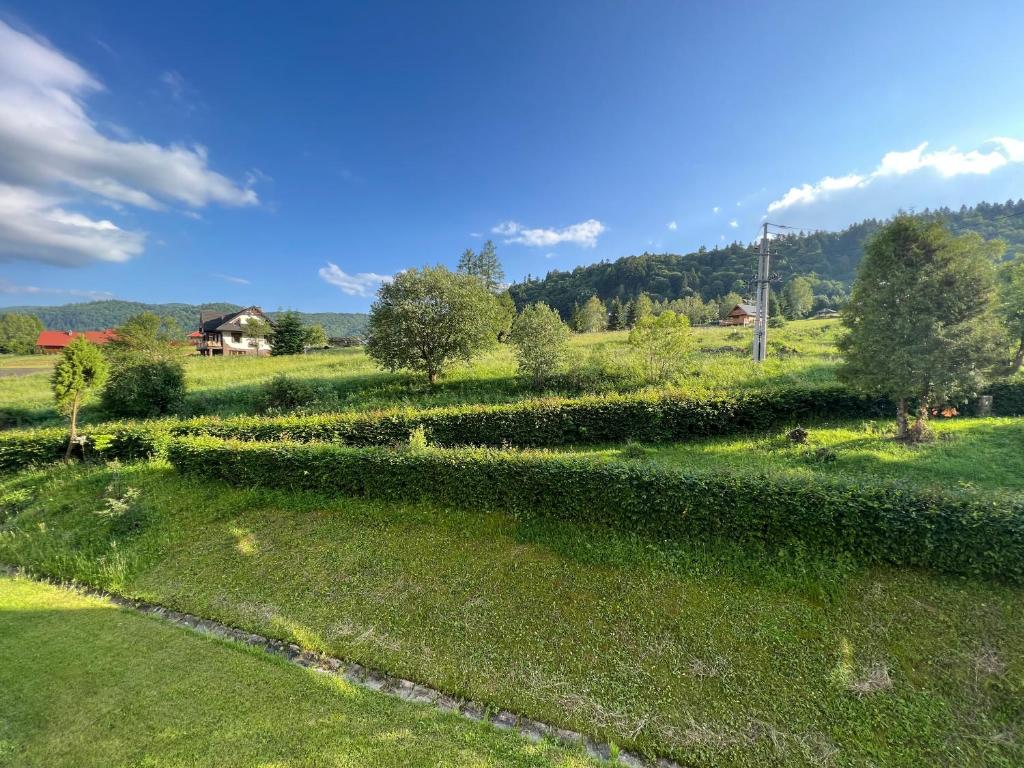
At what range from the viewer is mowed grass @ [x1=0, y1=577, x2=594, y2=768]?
13.1ft

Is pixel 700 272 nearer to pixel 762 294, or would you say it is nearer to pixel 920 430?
pixel 762 294

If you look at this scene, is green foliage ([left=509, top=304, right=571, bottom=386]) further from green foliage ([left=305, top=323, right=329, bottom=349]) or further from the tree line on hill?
green foliage ([left=305, top=323, right=329, bottom=349])

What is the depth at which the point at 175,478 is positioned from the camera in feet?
35.4

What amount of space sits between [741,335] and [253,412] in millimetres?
33717

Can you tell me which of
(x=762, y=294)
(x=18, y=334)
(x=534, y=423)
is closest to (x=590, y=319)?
(x=762, y=294)

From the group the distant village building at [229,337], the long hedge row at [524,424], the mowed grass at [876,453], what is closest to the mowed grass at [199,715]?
the mowed grass at [876,453]

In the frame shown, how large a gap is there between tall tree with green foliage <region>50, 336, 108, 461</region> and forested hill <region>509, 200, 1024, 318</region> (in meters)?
79.4

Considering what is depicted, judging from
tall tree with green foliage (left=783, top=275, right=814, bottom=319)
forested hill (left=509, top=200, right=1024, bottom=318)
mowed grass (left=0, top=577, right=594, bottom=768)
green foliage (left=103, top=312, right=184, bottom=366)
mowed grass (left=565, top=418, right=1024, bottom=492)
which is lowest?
mowed grass (left=0, top=577, right=594, bottom=768)

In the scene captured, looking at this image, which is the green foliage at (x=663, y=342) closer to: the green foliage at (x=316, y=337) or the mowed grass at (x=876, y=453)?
the mowed grass at (x=876, y=453)

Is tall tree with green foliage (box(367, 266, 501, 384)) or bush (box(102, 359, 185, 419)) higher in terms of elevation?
tall tree with green foliage (box(367, 266, 501, 384))

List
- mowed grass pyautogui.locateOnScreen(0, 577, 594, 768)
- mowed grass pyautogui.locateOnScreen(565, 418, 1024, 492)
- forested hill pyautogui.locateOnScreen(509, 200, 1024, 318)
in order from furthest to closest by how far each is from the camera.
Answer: forested hill pyautogui.locateOnScreen(509, 200, 1024, 318) < mowed grass pyautogui.locateOnScreen(565, 418, 1024, 492) < mowed grass pyautogui.locateOnScreen(0, 577, 594, 768)

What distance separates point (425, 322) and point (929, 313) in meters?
18.5

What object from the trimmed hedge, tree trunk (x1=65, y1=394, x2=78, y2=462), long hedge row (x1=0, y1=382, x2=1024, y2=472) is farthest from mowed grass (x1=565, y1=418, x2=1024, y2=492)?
tree trunk (x1=65, y1=394, x2=78, y2=462)

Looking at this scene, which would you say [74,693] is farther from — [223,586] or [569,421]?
[569,421]
